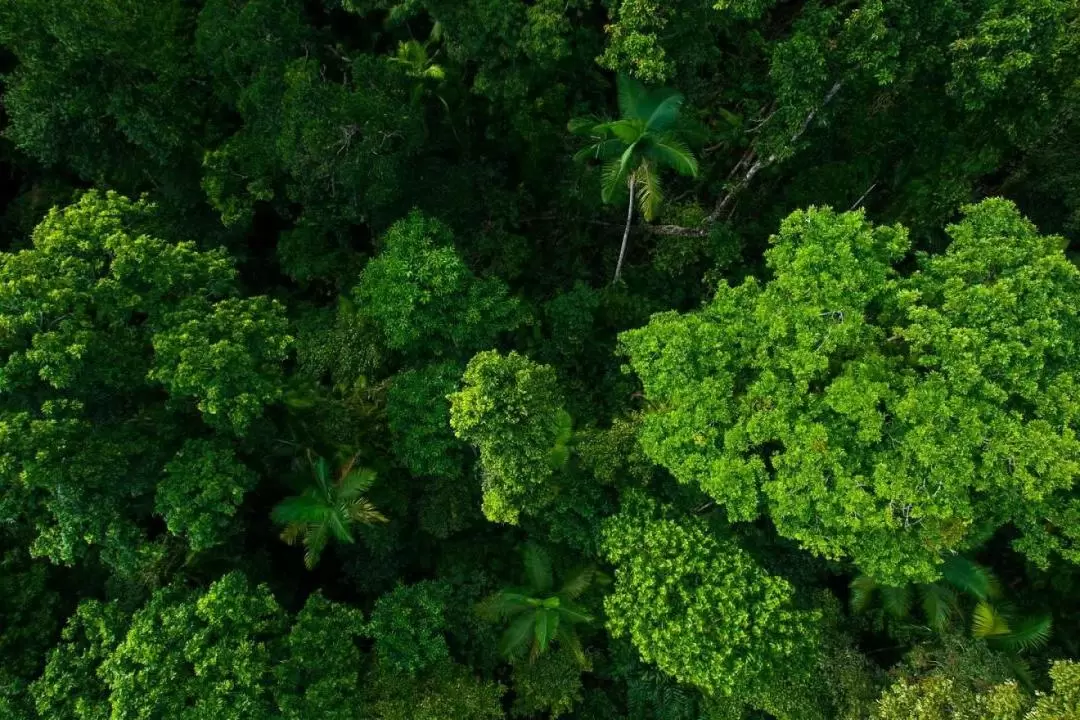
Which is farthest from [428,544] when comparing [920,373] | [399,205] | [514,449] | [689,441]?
[920,373]

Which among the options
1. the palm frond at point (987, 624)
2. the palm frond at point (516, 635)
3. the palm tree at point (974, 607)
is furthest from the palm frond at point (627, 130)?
the palm frond at point (987, 624)

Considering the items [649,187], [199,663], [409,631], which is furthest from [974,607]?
[199,663]

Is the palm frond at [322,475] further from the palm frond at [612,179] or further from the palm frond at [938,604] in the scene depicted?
the palm frond at [938,604]

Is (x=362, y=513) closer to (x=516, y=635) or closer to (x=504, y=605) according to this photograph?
(x=504, y=605)

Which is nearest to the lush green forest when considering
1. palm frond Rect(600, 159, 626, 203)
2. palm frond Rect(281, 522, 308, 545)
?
palm frond Rect(281, 522, 308, 545)

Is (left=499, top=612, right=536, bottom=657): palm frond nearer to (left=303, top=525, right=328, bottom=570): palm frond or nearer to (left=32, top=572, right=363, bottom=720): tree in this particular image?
(left=32, top=572, right=363, bottom=720): tree

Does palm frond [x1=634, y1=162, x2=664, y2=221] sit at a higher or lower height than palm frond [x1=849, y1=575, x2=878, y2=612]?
higher

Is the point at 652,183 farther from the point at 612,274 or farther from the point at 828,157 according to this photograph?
the point at 828,157
